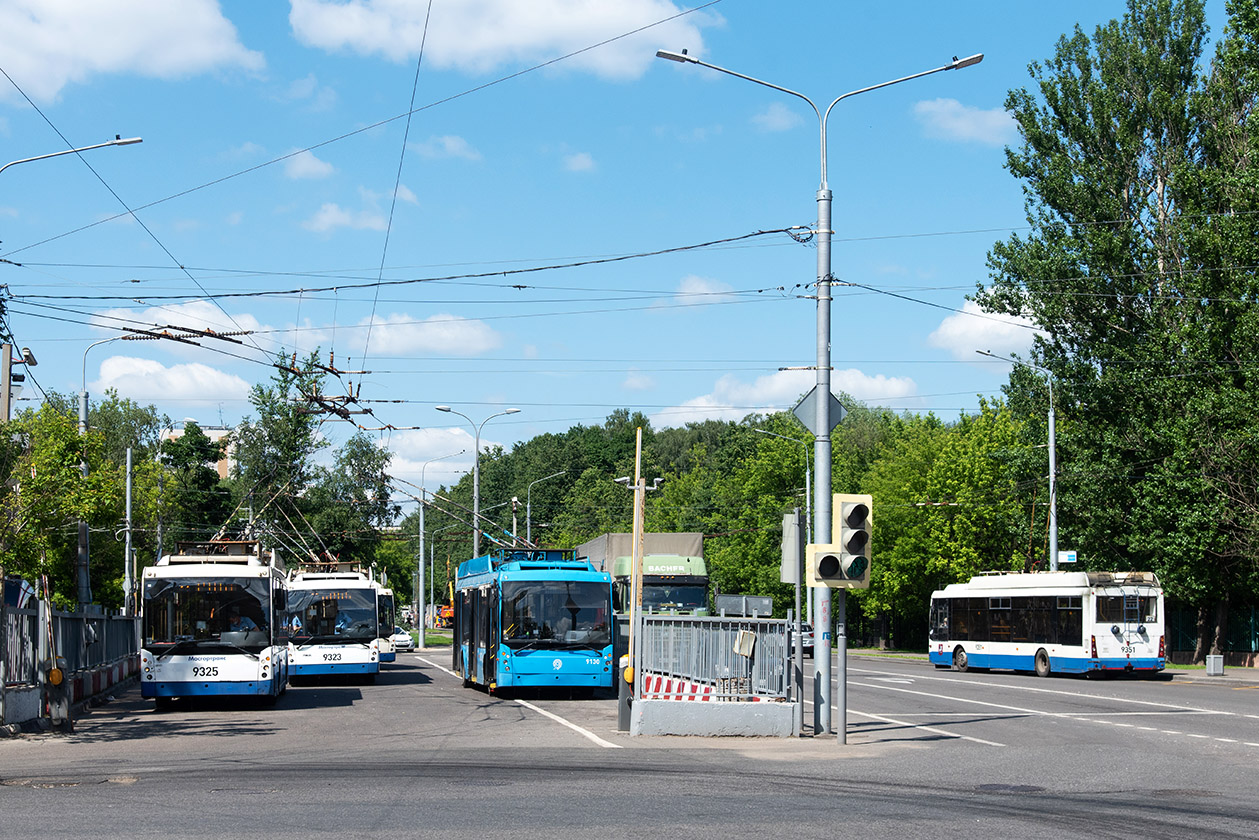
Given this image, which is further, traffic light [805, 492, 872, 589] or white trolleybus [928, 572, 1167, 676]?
white trolleybus [928, 572, 1167, 676]

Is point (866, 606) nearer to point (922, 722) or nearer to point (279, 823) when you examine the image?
point (922, 722)

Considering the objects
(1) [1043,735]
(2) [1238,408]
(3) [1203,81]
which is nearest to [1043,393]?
(2) [1238,408]

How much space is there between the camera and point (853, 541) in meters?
16.3

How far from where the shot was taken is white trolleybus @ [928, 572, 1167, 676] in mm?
34438

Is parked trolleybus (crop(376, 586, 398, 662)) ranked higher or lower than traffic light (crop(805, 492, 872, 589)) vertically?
lower

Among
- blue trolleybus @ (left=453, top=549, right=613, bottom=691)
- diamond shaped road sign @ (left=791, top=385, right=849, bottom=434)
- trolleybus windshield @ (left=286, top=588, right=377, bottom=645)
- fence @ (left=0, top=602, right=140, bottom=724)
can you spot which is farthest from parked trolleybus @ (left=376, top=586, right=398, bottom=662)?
diamond shaped road sign @ (left=791, top=385, right=849, bottom=434)

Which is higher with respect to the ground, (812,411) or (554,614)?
(812,411)

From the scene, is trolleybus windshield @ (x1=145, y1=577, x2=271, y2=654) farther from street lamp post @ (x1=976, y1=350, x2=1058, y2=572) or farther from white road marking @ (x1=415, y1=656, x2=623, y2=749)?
street lamp post @ (x1=976, y1=350, x2=1058, y2=572)

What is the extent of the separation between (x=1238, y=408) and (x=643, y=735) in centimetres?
2626

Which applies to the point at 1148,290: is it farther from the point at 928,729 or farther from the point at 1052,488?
the point at 928,729

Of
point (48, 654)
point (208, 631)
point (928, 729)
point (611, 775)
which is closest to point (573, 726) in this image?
point (928, 729)

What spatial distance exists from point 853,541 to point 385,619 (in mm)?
18586

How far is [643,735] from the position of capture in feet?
57.1

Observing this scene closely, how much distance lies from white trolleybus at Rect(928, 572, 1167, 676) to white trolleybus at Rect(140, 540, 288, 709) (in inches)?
827
